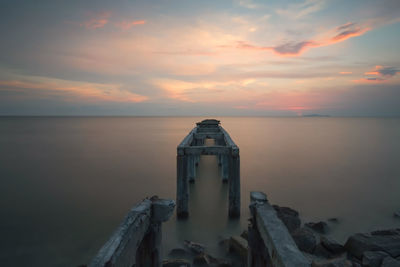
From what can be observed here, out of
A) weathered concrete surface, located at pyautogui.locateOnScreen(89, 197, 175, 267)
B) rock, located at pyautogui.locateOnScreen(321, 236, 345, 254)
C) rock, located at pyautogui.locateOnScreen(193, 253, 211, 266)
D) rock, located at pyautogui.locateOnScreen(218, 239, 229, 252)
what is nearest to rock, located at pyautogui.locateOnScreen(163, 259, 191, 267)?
rock, located at pyautogui.locateOnScreen(193, 253, 211, 266)

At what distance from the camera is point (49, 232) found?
745cm

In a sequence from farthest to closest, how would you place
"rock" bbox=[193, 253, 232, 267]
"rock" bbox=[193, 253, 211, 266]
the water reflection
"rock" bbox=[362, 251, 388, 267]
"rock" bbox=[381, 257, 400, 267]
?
the water reflection → "rock" bbox=[193, 253, 211, 266] → "rock" bbox=[193, 253, 232, 267] → "rock" bbox=[362, 251, 388, 267] → "rock" bbox=[381, 257, 400, 267]

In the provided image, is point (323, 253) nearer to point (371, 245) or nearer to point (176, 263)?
point (371, 245)

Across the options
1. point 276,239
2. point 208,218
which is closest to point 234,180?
point 208,218

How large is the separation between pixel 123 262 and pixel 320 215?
8.19 m

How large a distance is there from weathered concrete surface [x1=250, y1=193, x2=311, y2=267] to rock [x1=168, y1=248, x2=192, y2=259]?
2628 mm

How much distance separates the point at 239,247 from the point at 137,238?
10.7ft

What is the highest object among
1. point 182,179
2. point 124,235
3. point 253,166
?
point 124,235

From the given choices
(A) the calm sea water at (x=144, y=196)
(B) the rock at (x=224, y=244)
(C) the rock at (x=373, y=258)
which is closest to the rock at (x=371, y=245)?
(C) the rock at (x=373, y=258)

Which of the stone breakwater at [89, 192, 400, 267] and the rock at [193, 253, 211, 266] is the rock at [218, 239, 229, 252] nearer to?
the stone breakwater at [89, 192, 400, 267]

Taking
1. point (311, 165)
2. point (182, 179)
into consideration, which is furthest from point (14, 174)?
point (311, 165)

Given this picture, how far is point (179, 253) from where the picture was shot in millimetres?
5938

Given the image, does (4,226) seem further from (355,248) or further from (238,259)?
(355,248)

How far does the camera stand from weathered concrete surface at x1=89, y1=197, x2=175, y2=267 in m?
2.55
